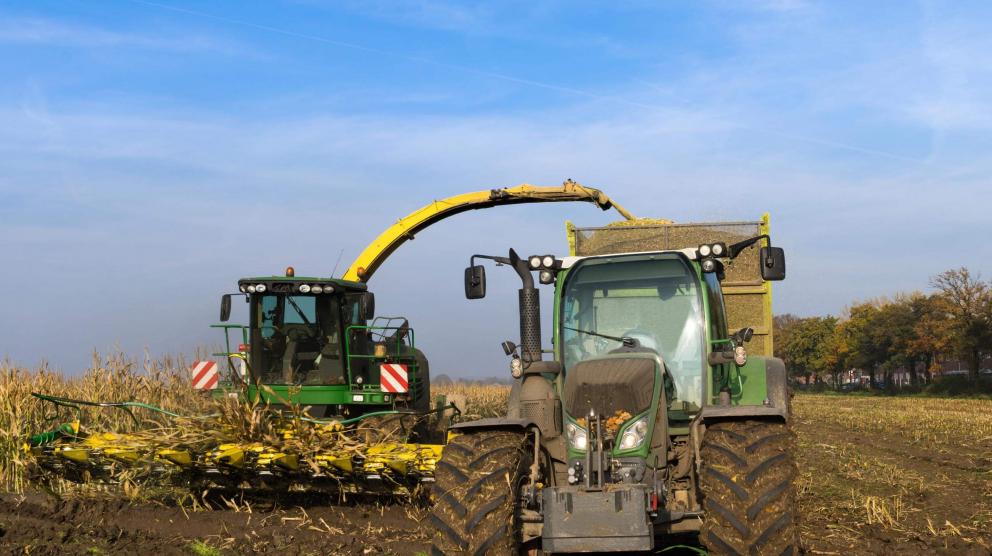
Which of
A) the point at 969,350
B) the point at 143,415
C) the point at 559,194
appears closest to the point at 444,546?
the point at 143,415

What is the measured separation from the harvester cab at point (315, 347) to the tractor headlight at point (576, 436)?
572cm

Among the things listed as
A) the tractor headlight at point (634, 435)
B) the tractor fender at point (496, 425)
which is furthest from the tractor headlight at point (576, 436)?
the tractor fender at point (496, 425)

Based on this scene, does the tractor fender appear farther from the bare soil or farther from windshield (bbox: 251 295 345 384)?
windshield (bbox: 251 295 345 384)

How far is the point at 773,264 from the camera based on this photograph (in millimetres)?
7602

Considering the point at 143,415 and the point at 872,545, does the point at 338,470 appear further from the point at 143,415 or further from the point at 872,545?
the point at 143,415

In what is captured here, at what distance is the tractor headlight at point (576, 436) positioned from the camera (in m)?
6.53

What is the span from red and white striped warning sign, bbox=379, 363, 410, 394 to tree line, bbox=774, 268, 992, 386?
19.3m

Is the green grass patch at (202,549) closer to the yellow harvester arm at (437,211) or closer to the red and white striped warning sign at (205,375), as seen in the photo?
the red and white striped warning sign at (205,375)

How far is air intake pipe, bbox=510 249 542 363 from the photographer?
24.3 feet

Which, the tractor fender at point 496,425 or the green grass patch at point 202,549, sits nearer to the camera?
the tractor fender at point 496,425

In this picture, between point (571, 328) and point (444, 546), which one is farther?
point (571, 328)

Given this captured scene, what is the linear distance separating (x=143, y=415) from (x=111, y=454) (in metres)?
4.24

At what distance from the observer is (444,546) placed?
583 centimetres

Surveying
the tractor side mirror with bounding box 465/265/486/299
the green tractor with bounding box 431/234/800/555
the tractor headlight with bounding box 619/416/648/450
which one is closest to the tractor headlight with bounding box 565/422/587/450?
the green tractor with bounding box 431/234/800/555
